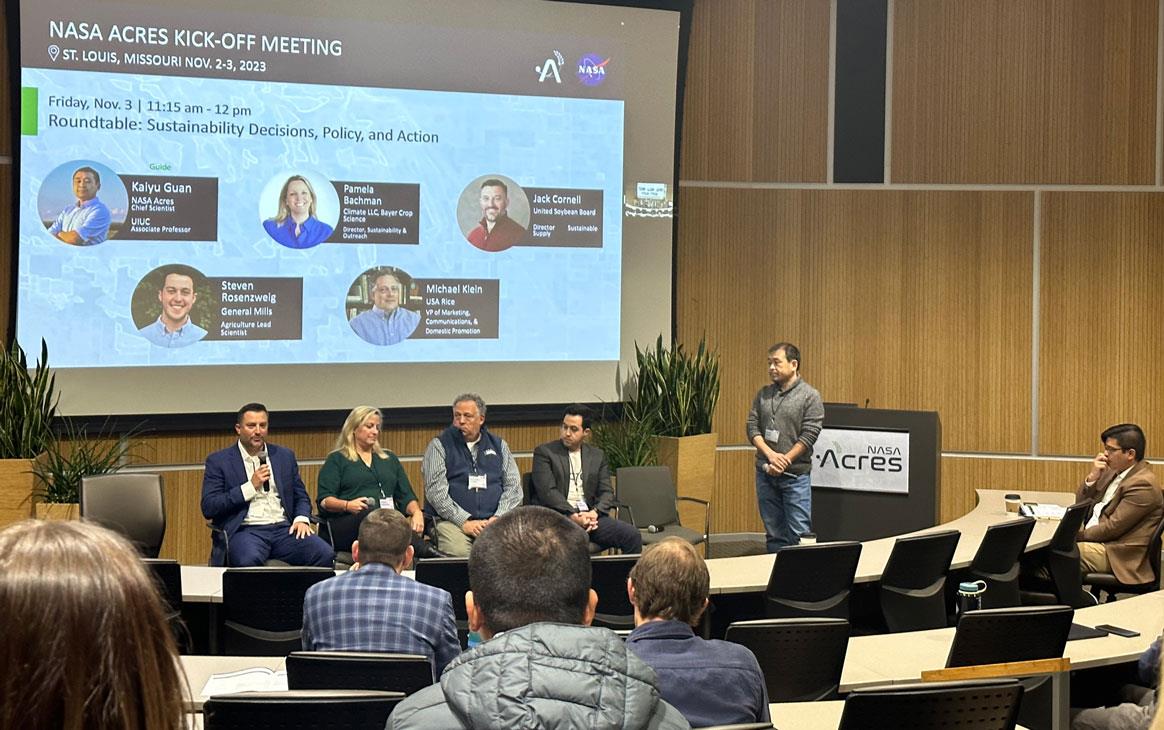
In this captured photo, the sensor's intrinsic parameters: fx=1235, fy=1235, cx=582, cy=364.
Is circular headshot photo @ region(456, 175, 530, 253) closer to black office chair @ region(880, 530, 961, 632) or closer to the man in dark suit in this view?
the man in dark suit

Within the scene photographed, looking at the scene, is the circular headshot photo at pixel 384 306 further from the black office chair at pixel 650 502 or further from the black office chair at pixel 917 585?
the black office chair at pixel 917 585

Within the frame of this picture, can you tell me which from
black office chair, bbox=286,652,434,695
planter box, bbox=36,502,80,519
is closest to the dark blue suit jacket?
planter box, bbox=36,502,80,519

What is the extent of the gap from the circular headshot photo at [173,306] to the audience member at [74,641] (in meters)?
6.96

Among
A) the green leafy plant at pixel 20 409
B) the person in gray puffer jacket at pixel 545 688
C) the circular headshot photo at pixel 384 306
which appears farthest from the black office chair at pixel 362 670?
the circular headshot photo at pixel 384 306

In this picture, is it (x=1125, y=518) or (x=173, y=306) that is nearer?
(x=1125, y=518)

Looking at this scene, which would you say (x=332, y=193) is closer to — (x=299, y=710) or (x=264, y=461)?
(x=264, y=461)

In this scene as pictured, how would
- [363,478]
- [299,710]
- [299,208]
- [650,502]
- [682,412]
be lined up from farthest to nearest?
[682,412] < [299,208] < [650,502] < [363,478] < [299,710]

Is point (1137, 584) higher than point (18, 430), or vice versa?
point (18, 430)

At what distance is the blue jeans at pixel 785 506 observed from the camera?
797 cm

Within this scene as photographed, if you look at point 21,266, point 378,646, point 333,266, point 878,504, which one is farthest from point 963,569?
point 21,266

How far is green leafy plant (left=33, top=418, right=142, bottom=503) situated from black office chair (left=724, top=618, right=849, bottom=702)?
4432 millimetres

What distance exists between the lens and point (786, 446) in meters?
8.02

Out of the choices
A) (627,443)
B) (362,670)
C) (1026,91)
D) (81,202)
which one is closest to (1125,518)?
(627,443)

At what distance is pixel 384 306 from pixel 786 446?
9.22 feet
